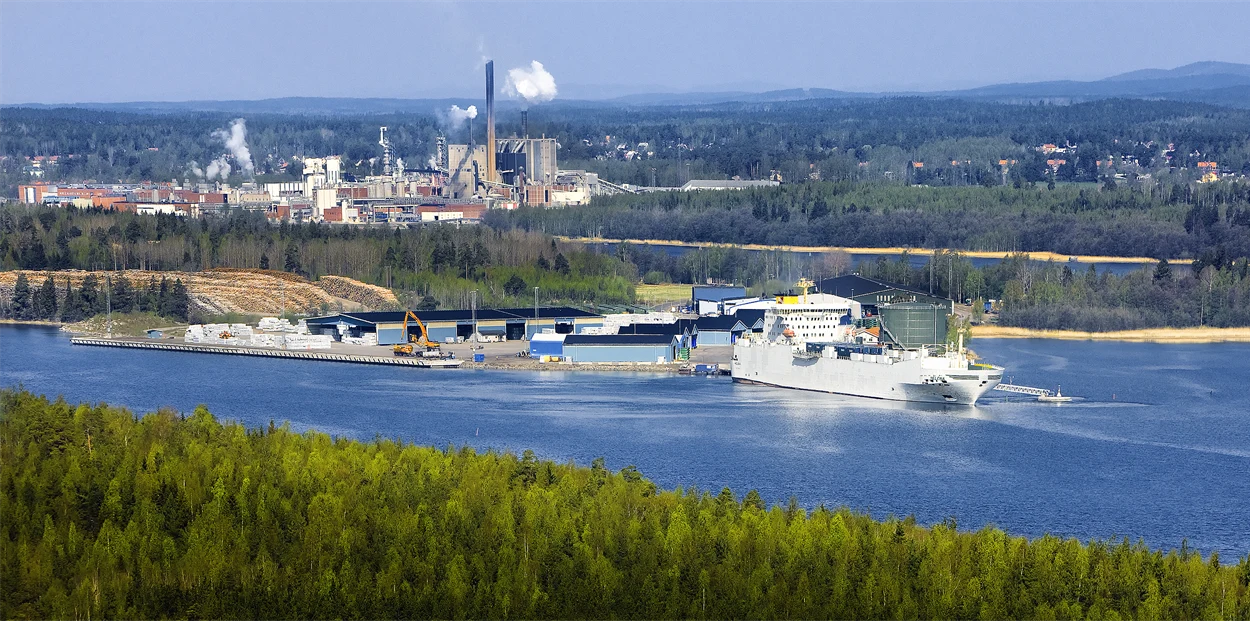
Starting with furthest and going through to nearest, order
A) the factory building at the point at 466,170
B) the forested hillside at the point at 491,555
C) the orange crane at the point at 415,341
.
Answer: the factory building at the point at 466,170 → the orange crane at the point at 415,341 → the forested hillside at the point at 491,555

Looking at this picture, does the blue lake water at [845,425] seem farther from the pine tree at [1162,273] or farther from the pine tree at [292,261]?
the pine tree at [292,261]

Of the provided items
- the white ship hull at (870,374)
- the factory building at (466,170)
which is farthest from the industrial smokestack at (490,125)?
the white ship hull at (870,374)

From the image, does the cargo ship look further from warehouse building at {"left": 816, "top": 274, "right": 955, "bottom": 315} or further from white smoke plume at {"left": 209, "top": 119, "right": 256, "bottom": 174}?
white smoke plume at {"left": 209, "top": 119, "right": 256, "bottom": 174}

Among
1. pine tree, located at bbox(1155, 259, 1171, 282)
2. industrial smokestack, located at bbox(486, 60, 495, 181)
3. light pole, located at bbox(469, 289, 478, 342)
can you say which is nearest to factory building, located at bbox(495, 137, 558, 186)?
industrial smokestack, located at bbox(486, 60, 495, 181)

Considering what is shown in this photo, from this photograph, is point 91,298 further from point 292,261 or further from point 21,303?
point 292,261

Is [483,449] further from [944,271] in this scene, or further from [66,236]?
[66,236]
